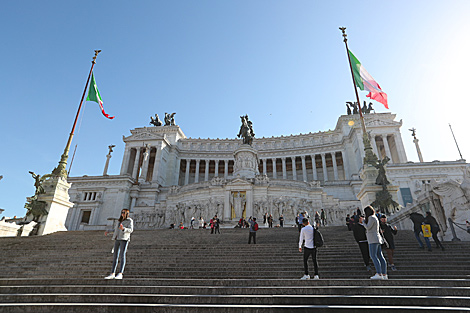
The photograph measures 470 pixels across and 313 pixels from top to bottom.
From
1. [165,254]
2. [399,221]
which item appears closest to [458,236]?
[399,221]

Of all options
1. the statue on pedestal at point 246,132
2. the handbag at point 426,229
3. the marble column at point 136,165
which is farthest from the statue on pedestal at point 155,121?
the handbag at point 426,229

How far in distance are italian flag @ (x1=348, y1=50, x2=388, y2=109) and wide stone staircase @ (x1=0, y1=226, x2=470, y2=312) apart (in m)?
10.6

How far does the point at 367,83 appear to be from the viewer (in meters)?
19.1

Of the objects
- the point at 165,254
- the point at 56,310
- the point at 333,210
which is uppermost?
the point at 333,210

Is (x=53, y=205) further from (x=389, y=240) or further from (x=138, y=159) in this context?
(x=138, y=159)

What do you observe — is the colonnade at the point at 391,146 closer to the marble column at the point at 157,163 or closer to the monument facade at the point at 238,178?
the monument facade at the point at 238,178

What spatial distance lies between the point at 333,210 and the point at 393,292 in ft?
84.6

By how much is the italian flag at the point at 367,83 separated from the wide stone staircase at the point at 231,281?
10.6 m

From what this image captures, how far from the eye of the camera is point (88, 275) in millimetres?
7828

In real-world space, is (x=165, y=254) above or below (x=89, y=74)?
below

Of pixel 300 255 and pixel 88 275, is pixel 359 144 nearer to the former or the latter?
pixel 300 255

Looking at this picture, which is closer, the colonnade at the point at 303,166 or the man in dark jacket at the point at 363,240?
the man in dark jacket at the point at 363,240

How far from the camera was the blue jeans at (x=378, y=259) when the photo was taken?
620cm

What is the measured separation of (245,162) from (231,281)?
89.2 ft
